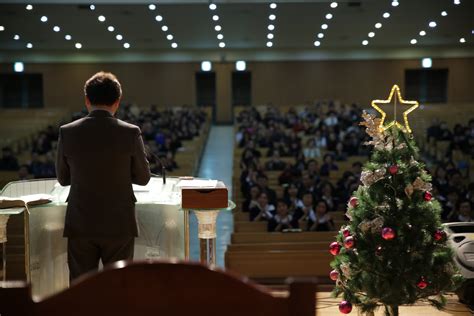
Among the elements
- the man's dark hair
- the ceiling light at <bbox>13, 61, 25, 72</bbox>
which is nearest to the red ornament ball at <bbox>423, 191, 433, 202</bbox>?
the man's dark hair

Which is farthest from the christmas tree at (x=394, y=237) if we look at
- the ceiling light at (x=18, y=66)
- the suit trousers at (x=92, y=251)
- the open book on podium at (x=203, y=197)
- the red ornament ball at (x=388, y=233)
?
the ceiling light at (x=18, y=66)

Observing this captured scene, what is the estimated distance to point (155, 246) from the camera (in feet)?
13.6

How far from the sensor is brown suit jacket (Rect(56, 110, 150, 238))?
10.4 feet

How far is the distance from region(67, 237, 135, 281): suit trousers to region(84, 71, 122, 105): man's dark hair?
65cm

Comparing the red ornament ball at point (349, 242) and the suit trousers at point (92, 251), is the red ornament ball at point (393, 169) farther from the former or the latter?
the suit trousers at point (92, 251)

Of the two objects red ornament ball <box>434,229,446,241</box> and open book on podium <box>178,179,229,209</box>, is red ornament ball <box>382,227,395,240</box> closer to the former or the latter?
red ornament ball <box>434,229,446,241</box>

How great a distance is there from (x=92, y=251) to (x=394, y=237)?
1.75 meters

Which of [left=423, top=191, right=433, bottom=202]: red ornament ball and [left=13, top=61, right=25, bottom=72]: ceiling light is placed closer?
[left=423, top=191, right=433, bottom=202]: red ornament ball

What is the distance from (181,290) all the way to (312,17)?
19.9 m

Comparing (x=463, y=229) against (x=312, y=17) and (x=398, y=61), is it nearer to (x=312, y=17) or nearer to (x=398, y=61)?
(x=312, y=17)

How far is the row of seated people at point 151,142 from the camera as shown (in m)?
14.0

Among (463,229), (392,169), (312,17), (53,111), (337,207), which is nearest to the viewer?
(392,169)

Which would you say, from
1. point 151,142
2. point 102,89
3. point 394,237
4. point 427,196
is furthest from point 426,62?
point 102,89

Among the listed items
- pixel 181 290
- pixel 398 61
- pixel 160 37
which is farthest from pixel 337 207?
pixel 398 61
